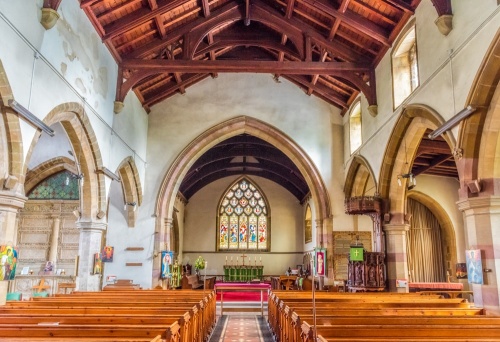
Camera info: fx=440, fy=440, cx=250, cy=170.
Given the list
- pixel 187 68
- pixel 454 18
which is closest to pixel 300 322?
pixel 454 18

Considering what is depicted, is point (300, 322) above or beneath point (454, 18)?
beneath

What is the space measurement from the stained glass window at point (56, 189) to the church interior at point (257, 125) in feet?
0.23

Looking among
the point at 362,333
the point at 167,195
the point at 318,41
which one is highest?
the point at 318,41

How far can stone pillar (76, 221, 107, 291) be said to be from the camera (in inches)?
379

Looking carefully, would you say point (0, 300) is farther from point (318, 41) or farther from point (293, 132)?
point (293, 132)

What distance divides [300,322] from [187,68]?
782cm

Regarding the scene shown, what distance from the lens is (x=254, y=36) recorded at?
40.8ft

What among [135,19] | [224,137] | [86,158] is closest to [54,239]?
[86,158]

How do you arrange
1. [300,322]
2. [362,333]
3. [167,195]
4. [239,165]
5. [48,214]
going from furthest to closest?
1. [239,165]
2. [48,214]
3. [167,195]
4. [300,322]
5. [362,333]

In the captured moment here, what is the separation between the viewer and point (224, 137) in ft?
46.9

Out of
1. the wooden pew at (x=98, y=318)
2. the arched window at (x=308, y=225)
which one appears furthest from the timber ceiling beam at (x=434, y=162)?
the wooden pew at (x=98, y=318)

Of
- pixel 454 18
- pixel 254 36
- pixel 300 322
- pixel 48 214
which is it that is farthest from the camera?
pixel 48 214

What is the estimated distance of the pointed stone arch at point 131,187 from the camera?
502 inches

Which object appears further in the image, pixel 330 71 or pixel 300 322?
pixel 330 71
